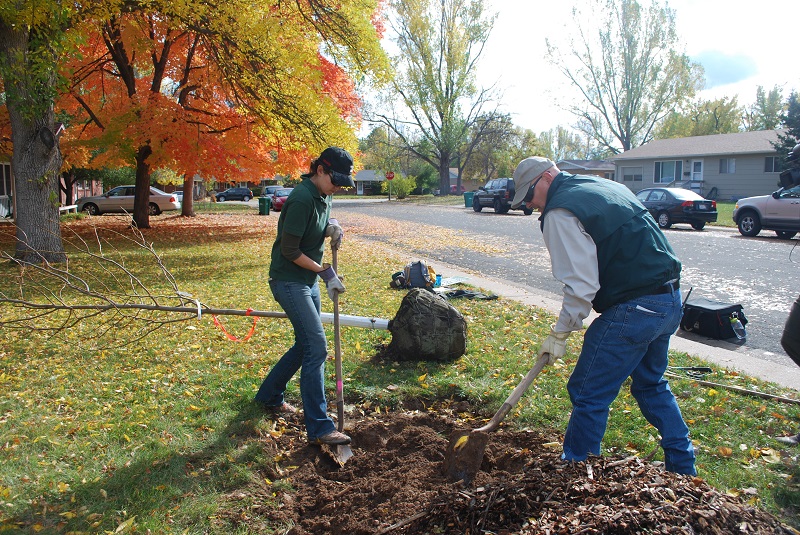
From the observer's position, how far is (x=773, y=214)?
702 inches

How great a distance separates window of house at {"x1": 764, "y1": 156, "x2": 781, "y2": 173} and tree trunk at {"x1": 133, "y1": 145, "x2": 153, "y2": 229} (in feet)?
108

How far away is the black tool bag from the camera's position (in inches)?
272

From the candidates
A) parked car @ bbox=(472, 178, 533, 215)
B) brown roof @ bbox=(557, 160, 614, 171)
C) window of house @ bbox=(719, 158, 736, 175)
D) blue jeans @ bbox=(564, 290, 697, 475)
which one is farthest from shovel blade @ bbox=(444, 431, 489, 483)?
brown roof @ bbox=(557, 160, 614, 171)

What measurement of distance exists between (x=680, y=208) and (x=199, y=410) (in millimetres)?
20769

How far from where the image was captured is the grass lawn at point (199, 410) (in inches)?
131

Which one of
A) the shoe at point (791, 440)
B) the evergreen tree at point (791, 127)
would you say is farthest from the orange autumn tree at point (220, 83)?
the evergreen tree at point (791, 127)

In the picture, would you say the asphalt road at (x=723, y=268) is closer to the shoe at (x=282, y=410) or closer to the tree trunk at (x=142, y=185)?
the shoe at (x=282, y=410)

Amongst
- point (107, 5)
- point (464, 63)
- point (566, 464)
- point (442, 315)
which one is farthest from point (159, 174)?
point (566, 464)

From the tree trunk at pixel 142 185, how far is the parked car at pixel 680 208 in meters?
16.8

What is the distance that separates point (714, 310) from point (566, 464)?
488 cm

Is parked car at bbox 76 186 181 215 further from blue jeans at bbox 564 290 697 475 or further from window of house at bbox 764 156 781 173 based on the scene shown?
window of house at bbox 764 156 781 173

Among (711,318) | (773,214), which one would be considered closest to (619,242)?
(711,318)

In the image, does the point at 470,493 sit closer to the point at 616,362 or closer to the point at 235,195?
the point at 616,362

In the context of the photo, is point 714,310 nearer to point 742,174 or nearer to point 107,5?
point 107,5
